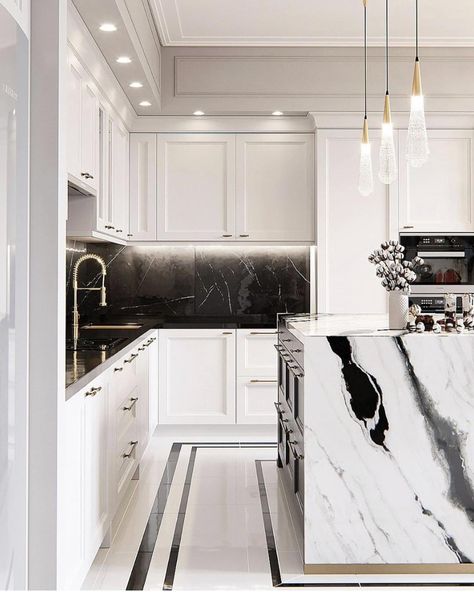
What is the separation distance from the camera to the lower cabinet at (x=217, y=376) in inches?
192

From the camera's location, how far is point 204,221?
500 cm

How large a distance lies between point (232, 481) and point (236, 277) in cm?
197

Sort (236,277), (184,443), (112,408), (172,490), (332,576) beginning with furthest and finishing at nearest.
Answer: (236,277) → (184,443) → (172,490) → (112,408) → (332,576)

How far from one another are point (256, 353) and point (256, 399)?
1.13ft

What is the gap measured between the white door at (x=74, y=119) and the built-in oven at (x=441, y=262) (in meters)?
2.66

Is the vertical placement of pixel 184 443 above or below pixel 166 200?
below

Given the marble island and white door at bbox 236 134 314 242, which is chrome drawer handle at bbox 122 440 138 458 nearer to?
the marble island

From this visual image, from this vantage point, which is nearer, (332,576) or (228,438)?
(332,576)

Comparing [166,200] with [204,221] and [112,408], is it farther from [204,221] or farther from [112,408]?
[112,408]

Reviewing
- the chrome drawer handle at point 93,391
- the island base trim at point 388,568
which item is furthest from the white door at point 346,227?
the chrome drawer handle at point 93,391

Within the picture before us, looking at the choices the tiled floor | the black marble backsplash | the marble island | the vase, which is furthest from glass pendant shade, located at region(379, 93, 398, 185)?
the black marble backsplash

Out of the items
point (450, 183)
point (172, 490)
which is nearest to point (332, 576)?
point (172, 490)

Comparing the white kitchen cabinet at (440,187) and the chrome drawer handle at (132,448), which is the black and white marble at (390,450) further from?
the white kitchen cabinet at (440,187)

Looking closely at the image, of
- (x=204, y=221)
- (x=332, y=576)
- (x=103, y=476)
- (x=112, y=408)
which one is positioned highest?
(x=204, y=221)
